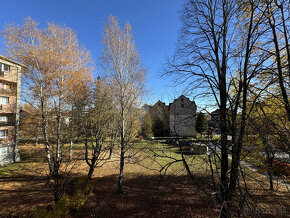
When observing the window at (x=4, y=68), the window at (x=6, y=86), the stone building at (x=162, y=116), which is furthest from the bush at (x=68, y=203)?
the window at (x=4, y=68)

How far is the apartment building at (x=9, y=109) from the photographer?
40.6 ft

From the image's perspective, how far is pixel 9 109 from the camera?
508 inches

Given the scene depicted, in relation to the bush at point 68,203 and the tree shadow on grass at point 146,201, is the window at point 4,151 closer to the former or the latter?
the tree shadow on grass at point 146,201

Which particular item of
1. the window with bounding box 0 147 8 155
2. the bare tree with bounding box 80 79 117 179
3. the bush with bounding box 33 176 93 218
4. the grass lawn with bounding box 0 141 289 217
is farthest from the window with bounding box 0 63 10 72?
the bush with bounding box 33 176 93 218

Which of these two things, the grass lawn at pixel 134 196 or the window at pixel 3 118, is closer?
the grass lawn at pixel 134 196

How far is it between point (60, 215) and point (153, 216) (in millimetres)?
3856

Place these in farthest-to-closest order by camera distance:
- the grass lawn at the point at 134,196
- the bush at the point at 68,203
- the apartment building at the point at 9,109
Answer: the apartment building at the point at 9,109 < the grass lawn at the point at 134,196 < the bush at the point at 68,203

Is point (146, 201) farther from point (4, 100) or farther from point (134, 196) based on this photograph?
point (4, 100)

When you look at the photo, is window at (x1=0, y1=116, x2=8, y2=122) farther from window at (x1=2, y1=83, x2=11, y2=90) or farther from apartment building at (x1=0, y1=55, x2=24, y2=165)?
window at (x1=2, y1=83, x2=11, y2=90)

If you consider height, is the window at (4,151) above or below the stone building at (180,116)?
below

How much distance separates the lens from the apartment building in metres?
12.4

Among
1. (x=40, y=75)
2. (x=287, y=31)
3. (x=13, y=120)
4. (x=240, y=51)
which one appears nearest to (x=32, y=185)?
(x=40, y=75)

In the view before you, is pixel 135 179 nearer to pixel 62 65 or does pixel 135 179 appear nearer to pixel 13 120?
pixel 62 65

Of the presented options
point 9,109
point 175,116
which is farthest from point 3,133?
point 175,116
